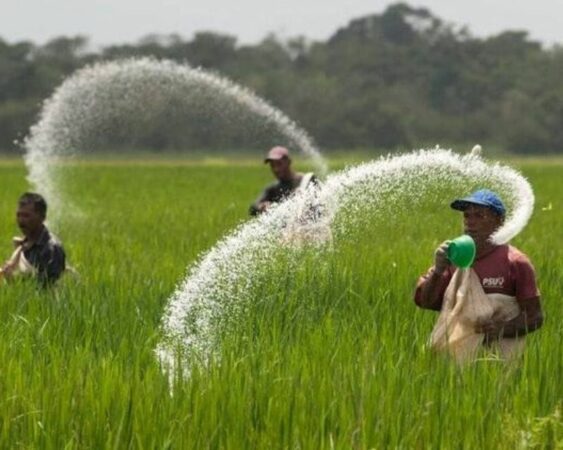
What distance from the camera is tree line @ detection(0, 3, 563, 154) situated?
65.2 m

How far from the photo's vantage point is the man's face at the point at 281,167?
8.85 meters

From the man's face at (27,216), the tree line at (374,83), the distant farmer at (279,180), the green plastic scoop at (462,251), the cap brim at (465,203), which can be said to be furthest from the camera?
the tree line at (374,83)

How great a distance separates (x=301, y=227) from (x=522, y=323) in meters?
2.10

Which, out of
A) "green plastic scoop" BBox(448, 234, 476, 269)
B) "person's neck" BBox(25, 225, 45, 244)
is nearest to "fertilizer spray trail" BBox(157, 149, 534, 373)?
"green plastic scoop" BBox(448, 234, 476, 269)

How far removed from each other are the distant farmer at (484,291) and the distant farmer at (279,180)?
389 cm

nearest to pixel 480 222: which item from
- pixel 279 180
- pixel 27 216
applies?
pixel 27 216

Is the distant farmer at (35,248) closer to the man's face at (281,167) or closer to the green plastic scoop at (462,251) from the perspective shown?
the man's face at (281,167)

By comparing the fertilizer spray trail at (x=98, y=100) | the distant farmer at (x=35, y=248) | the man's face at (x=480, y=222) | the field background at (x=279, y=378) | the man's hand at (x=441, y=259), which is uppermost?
the fertilizer spray trail at (x=98, y=100)

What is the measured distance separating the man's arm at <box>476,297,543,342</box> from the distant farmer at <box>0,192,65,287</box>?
9.13 ft

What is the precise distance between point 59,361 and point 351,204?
2178 millimetres

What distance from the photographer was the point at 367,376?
4.24 metres

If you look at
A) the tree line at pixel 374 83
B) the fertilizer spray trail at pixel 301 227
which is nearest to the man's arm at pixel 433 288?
the fertilizer spray trail at pixel 301 227

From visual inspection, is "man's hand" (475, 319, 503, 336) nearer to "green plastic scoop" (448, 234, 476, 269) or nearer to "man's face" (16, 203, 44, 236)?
"green plastic scoop" (448, 234, 476, 269)

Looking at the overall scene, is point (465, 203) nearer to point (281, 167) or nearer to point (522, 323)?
point (522, 323)
